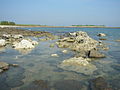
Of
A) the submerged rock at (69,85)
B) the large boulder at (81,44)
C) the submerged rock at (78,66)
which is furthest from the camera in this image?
the large boulder at (81,44)

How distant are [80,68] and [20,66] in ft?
16.3

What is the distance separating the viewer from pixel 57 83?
8.05m

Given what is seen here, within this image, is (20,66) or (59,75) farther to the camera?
(20,66)

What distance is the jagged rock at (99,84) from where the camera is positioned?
745cm

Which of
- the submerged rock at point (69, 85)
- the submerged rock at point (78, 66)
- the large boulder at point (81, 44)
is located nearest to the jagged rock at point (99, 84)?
the submerged rock at point (69, 85)

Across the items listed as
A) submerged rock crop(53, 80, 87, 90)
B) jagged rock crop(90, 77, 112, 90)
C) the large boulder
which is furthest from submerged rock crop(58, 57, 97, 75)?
the large boulder

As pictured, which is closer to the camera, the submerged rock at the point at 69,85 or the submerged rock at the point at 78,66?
the submerged rock at the point at 69,85

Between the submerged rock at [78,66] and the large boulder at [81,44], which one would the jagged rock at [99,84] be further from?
the large boulder at [81,44]

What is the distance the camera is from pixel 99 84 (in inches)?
308

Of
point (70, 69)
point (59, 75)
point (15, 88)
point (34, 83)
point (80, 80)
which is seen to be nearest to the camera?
point (15, 88)

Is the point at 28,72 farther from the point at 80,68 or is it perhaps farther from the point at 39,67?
the point at 80,68

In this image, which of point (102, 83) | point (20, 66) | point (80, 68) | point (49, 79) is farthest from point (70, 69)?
point (20, 66)

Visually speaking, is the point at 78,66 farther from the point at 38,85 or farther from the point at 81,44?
the point at 81,44

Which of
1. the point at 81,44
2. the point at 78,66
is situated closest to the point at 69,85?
the point at 78,66
